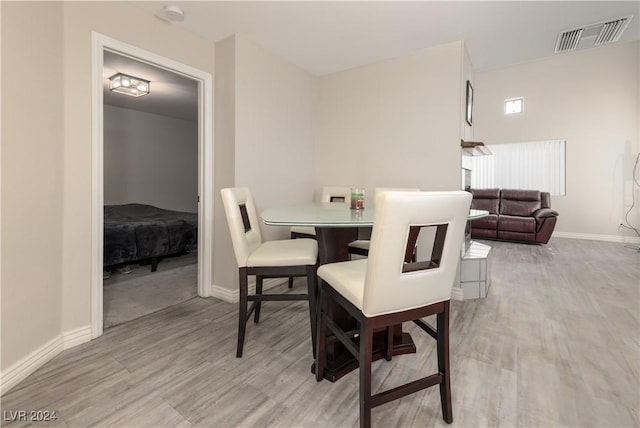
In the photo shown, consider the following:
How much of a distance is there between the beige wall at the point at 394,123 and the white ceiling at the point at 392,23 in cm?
21

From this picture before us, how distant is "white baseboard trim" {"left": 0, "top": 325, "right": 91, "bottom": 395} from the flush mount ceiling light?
2.93 metres

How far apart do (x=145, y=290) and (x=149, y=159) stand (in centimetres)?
405

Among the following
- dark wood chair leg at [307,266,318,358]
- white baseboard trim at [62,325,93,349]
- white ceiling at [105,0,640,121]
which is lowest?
white baseboard trim at [62,325,93,349]

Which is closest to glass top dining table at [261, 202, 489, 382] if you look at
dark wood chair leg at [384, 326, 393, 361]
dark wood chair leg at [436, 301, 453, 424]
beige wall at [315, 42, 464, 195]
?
dark wood chair leg at [384, 326, 393, 361]

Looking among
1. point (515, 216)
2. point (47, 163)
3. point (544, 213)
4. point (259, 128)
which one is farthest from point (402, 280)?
point (515, 216)

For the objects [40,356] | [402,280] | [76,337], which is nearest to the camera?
[402,280]

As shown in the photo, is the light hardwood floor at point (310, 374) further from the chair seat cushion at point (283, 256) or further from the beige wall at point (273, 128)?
the beige wall at point (273, 128)

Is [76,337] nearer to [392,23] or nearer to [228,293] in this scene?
[228,293]

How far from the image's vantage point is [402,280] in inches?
43.3

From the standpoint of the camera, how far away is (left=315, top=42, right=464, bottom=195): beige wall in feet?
9.02

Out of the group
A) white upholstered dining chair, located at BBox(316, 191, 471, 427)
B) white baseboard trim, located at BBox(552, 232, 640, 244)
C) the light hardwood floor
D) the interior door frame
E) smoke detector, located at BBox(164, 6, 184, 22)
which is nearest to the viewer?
white upholstered dining chair, located at BBox(316, 191, 471, 427)

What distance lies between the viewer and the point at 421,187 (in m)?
2.91

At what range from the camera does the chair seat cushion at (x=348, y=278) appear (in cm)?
119

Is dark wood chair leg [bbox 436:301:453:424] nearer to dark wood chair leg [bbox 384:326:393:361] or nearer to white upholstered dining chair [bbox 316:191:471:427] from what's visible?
white upholstered dining chair [bbox 316:191:471:427]
